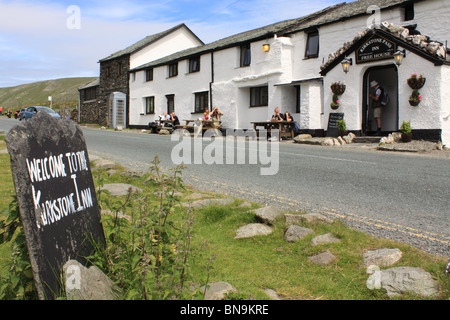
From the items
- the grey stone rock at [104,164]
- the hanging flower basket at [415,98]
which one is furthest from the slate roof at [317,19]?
the grey stone rock at [104,164]

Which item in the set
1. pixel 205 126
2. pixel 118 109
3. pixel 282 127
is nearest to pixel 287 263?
pixel 282 127

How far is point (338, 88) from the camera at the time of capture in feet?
61.3

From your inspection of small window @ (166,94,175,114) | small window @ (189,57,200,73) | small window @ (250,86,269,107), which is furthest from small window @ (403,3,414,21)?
small window @ (166,94,175,114)

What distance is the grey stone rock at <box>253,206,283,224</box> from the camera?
187 inches

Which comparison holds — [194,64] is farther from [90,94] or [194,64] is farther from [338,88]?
[90,94]

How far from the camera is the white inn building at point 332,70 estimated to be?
1581 centimetres

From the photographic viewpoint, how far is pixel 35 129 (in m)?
2.71

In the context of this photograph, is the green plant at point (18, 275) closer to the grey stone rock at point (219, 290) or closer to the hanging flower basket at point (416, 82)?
the grey stone rock at point (219, 290)

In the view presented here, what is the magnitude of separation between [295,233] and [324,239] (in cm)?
31

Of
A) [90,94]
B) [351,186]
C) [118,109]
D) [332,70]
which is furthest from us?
[90,94]

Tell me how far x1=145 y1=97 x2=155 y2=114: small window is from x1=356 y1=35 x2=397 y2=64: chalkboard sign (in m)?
19.6

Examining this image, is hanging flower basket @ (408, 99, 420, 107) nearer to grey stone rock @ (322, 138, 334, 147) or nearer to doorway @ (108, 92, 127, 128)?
grey stone rock @ (322, 138, 334, 147)

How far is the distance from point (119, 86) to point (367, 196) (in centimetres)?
3459

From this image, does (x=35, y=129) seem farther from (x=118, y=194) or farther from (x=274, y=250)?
(x=118, y=194)
